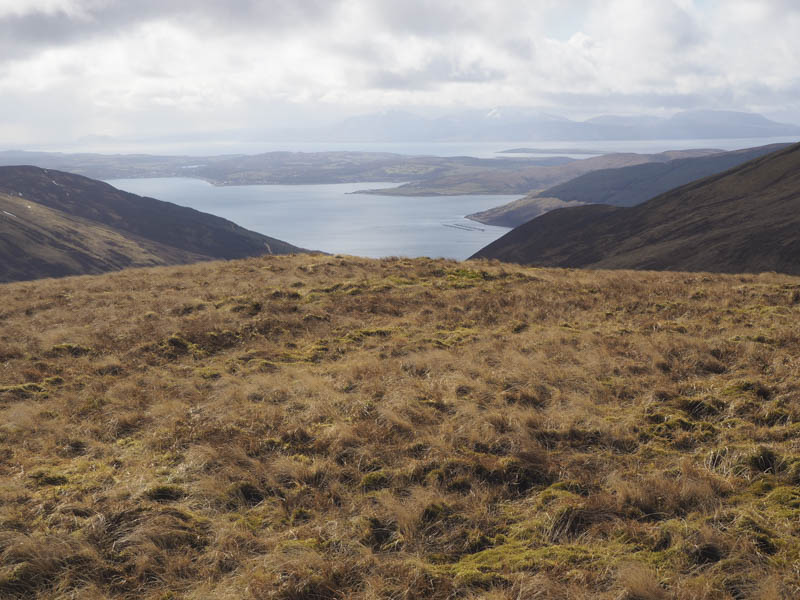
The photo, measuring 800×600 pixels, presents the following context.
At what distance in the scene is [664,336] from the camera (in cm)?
1266

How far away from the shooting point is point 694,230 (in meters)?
84.7

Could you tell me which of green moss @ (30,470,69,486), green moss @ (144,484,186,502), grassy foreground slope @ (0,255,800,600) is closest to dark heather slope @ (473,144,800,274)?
grassy foreground slope @ (0,255,800,600)

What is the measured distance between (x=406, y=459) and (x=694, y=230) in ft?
303

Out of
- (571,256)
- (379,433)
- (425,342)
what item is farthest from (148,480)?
(571,256)

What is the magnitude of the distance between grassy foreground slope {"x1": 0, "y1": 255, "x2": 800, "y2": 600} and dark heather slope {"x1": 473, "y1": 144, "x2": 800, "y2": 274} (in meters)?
57.9

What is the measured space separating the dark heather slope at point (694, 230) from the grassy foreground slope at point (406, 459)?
5792 centimetres

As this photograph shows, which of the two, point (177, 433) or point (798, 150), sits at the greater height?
point (798, 150)

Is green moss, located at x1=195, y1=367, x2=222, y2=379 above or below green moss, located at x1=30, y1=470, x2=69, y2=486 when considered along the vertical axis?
above

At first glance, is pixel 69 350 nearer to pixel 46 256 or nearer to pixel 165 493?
pixel 165 493

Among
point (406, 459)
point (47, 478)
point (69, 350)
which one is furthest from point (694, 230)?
point (47, 478)

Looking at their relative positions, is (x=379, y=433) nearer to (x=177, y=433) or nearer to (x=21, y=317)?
(x=177, y=433)

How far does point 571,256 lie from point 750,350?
342 ft

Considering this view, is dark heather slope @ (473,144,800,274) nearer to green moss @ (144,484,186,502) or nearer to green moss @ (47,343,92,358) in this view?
green moss @ (47,343,92,358)

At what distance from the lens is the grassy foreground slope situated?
5289 millimetres
